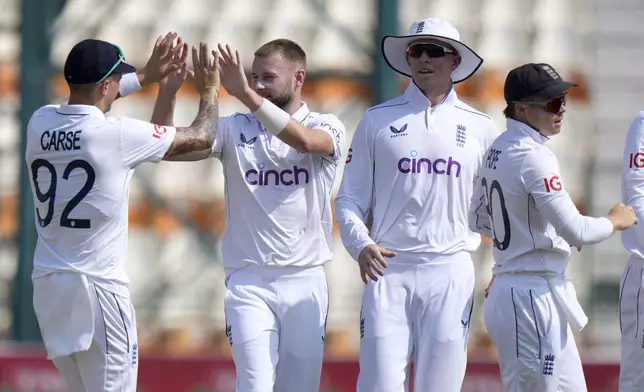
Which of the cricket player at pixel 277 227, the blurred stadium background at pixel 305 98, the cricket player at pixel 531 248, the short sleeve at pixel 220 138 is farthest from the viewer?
the blurred stadium background at pixel 305 98

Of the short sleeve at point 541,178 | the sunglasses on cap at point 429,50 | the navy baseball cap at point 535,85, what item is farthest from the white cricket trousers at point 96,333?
the navy baseball cap at point 535,85

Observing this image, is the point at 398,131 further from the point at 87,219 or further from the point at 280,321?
the point at 87,219

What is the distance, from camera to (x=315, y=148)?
671 cm

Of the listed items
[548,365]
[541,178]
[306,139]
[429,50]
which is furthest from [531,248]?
[306,139]

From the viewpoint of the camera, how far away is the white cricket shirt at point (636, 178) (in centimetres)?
707

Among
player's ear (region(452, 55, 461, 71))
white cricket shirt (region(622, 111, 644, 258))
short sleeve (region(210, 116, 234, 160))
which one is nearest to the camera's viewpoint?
player's ear (region(452, 55, 461, 71))

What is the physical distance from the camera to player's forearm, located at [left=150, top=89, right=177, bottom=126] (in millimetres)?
6859

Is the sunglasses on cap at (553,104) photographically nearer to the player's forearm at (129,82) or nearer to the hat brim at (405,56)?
the hat brim at (405,56)

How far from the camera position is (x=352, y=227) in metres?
6.52

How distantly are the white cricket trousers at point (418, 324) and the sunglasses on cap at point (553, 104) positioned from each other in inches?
31.4

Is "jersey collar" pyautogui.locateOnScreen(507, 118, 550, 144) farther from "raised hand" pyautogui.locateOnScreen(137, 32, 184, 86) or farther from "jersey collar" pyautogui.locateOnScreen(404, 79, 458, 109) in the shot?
"raised hand" pyautogui.locateOnScreen(137, 32, 184, 86)

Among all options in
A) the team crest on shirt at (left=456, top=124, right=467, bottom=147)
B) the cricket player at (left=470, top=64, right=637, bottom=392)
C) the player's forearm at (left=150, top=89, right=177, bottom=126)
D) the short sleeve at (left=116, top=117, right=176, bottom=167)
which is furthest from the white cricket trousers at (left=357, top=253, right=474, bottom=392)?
the player's forearm at (left=150, top=89, right=177, bottom=126)

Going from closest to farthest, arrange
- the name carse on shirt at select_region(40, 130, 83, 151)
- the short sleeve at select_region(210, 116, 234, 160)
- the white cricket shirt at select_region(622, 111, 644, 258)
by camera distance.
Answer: the name carse on shirt at select_region(40, 130, 83, 151), the short sleeve at select_region(210, 116, 234, 160), the white cricket shirt at select_region(622, 111, 644, 258)

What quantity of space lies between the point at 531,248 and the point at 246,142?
142 cm
